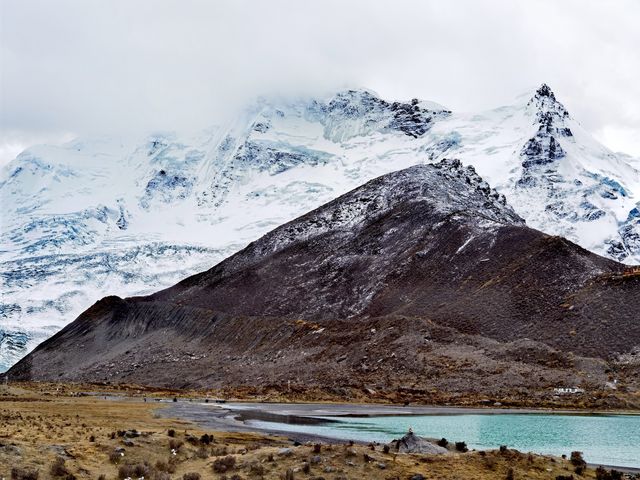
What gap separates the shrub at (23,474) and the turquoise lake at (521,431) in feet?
78.8

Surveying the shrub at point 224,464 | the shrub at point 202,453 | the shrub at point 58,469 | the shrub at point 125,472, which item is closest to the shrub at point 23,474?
the shrub at point 58,469

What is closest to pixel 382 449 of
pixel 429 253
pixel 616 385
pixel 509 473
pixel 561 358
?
pixel 509 473

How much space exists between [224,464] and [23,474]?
8.19 metres

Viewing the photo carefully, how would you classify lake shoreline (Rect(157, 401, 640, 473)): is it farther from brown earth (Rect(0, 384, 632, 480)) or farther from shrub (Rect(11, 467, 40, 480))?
shrub (Rect(11, 467, 40, 480))

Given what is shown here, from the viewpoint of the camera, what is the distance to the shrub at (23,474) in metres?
28.4

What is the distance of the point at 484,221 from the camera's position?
156 m

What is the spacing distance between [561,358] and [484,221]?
214 ft

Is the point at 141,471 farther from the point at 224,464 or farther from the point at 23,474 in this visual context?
the point at 23,474

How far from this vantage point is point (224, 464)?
32.1m

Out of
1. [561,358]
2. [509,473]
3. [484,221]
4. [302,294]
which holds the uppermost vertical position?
[484,221]

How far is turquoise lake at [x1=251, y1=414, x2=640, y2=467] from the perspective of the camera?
148 ft

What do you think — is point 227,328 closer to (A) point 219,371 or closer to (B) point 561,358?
(A) point 219,371

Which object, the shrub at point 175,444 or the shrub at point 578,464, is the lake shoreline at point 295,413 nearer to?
the shrub at point 175,444

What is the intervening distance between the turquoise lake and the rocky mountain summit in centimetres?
2280
